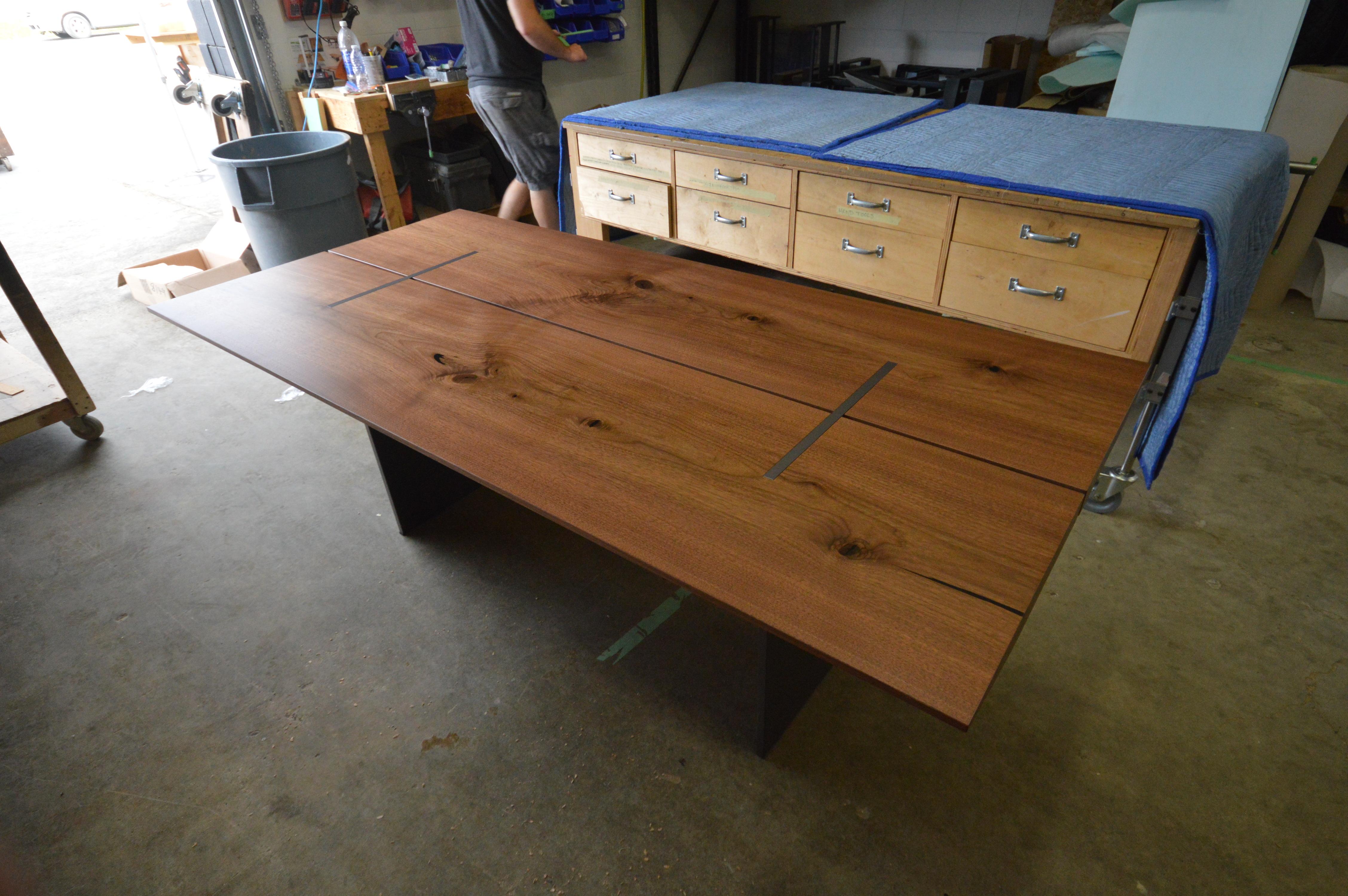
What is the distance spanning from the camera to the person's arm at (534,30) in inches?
106

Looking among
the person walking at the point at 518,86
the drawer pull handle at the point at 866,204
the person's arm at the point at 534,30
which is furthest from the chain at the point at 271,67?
the drawer pull handle at the point at 866,204

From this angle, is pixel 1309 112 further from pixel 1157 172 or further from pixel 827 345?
pixel 827 345

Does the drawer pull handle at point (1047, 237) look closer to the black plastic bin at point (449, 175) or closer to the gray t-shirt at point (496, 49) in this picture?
the gray t-shirt at point (496, 49)

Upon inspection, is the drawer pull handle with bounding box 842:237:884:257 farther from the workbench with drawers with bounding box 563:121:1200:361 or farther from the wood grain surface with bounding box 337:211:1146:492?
the wood grain surface with bounding box 337:211:1146:492

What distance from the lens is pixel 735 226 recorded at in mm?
2449

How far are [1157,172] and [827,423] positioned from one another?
1296mm

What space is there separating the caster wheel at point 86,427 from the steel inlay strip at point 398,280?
114 cm

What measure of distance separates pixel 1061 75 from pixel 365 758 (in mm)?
3844

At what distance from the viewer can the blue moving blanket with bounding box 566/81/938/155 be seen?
2.25 meters

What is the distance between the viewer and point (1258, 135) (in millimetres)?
2066

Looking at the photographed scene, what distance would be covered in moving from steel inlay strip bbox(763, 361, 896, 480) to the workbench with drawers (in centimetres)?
79

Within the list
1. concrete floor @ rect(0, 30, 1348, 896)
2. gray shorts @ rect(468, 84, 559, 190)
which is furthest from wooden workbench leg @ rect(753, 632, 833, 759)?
gray shorts @ rect(468, 84, 559, 190)

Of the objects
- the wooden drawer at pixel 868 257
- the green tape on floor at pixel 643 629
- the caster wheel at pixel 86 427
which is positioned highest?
the wooden drawer at pixel 868 257

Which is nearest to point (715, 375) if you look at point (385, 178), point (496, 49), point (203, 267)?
point (496, 49)
